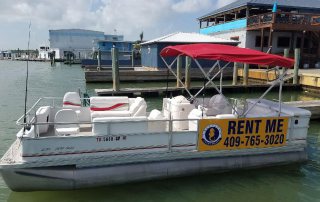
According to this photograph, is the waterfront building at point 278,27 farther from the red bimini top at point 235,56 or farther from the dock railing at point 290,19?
the red bimini top at point 235,56

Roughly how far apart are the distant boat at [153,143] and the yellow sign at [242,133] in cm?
2

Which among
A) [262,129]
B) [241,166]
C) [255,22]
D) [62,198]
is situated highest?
[255,22]

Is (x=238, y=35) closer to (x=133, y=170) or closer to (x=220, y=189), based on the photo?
(x=220, y=189)

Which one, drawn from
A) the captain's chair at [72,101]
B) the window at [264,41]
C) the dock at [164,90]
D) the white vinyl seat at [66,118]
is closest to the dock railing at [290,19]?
the window at [264,41]

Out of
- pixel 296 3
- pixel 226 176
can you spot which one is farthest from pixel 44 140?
pixel 296 3

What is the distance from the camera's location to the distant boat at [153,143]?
19.3 ft

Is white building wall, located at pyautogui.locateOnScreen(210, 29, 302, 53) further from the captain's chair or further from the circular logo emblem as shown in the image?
the circular logo emblem

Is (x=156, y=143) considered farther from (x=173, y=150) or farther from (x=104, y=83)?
(x=104, y=83)

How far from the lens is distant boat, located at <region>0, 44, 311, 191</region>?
589 centimetres

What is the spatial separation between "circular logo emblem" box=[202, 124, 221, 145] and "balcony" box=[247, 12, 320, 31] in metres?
24.6

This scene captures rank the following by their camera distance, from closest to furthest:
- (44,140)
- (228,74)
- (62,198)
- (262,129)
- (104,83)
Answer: (44,140)
(62,198)
(262,129)
(104,83)
(228,74)

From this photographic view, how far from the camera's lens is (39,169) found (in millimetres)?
5848

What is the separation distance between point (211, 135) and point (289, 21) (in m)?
26.5

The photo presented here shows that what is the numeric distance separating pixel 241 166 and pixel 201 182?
1.12 meters
